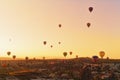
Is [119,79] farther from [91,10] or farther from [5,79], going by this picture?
[5,79]

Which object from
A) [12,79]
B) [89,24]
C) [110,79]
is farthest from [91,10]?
[12,79]

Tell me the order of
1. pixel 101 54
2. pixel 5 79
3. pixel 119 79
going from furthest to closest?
1. pixel 101 54
2. pixel 5 79
3. pixel 119 79

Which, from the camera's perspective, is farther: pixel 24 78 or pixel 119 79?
pixel 24 78

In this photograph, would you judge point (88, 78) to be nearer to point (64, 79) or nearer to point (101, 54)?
point (64, 79)

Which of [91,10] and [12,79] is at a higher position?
[91,10]

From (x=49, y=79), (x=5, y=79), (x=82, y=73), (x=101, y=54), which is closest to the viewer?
(x=82, y=73)

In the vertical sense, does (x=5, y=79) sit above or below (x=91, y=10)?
below

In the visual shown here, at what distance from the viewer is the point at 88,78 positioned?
32094mm

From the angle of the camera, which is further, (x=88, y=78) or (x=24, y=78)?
(x=24, y=78)

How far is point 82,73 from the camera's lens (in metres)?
32.1

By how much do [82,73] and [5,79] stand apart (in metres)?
27.3

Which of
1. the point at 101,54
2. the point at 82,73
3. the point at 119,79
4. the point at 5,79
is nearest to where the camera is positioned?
the point at 82,73

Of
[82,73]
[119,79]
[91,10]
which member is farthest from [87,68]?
[91,10]

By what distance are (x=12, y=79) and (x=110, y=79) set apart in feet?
47.8
